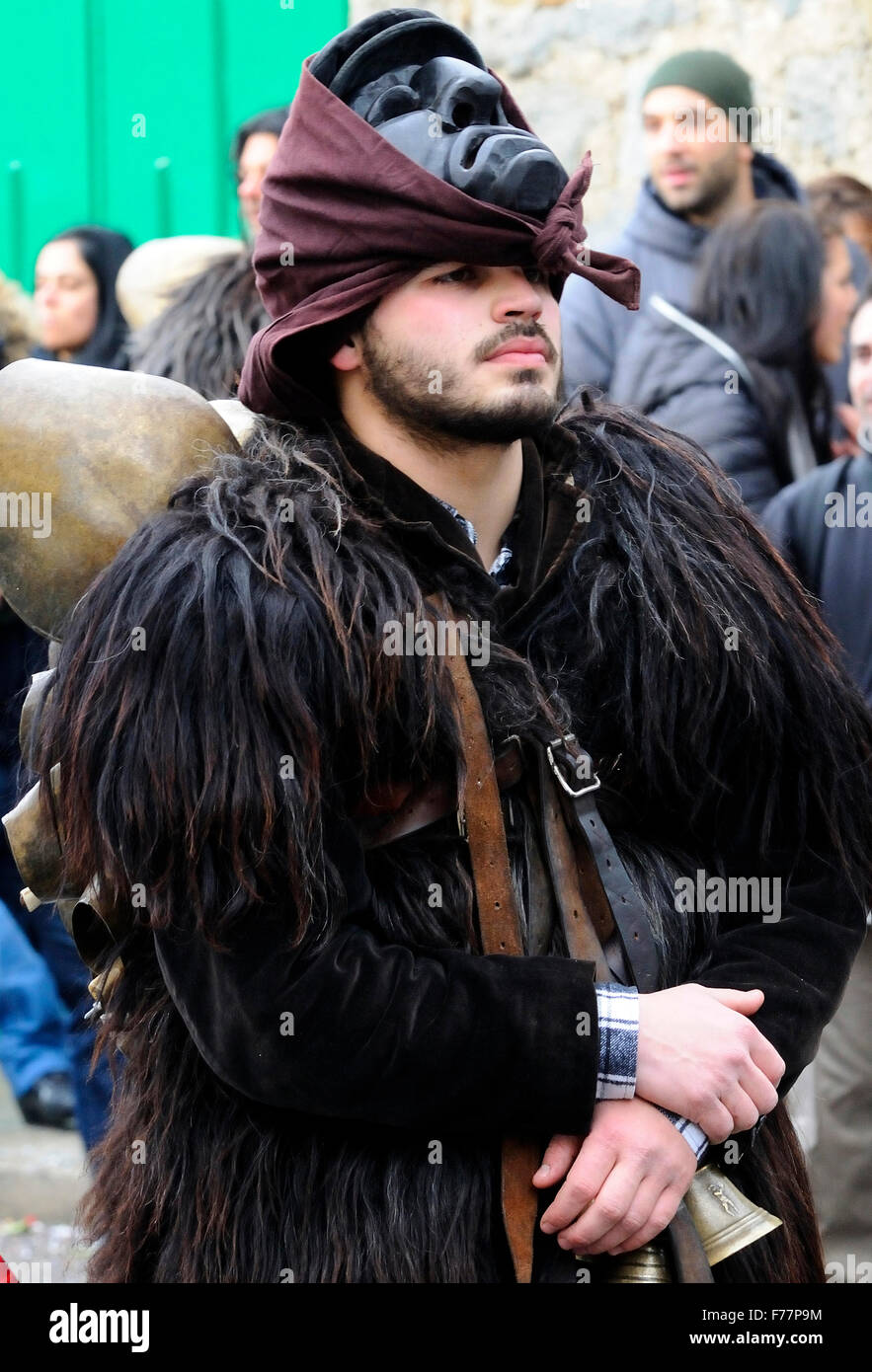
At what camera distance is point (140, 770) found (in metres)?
1.80

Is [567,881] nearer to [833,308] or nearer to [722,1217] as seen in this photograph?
[722,1217]

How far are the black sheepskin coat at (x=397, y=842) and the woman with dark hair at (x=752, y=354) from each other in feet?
4.69

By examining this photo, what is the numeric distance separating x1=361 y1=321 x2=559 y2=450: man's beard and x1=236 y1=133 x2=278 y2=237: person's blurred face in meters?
2.21

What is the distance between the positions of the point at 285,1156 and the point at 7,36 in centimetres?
432

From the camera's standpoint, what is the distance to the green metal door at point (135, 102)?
200 inches

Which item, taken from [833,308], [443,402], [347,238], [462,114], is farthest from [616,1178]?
[833,308]

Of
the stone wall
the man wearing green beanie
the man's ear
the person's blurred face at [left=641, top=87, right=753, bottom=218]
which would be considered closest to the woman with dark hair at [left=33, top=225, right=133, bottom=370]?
the stone wall

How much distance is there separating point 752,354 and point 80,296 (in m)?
1.92

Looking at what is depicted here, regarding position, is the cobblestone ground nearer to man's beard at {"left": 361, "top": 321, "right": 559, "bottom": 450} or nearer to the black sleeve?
the black sleeve

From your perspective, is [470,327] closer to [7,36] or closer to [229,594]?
[229,594]

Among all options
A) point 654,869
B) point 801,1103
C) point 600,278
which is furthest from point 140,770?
point 801,1103

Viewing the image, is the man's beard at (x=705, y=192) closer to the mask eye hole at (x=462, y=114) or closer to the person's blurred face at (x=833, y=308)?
the person's blurred face at (x=833, y=308)

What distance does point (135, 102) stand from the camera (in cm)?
514
